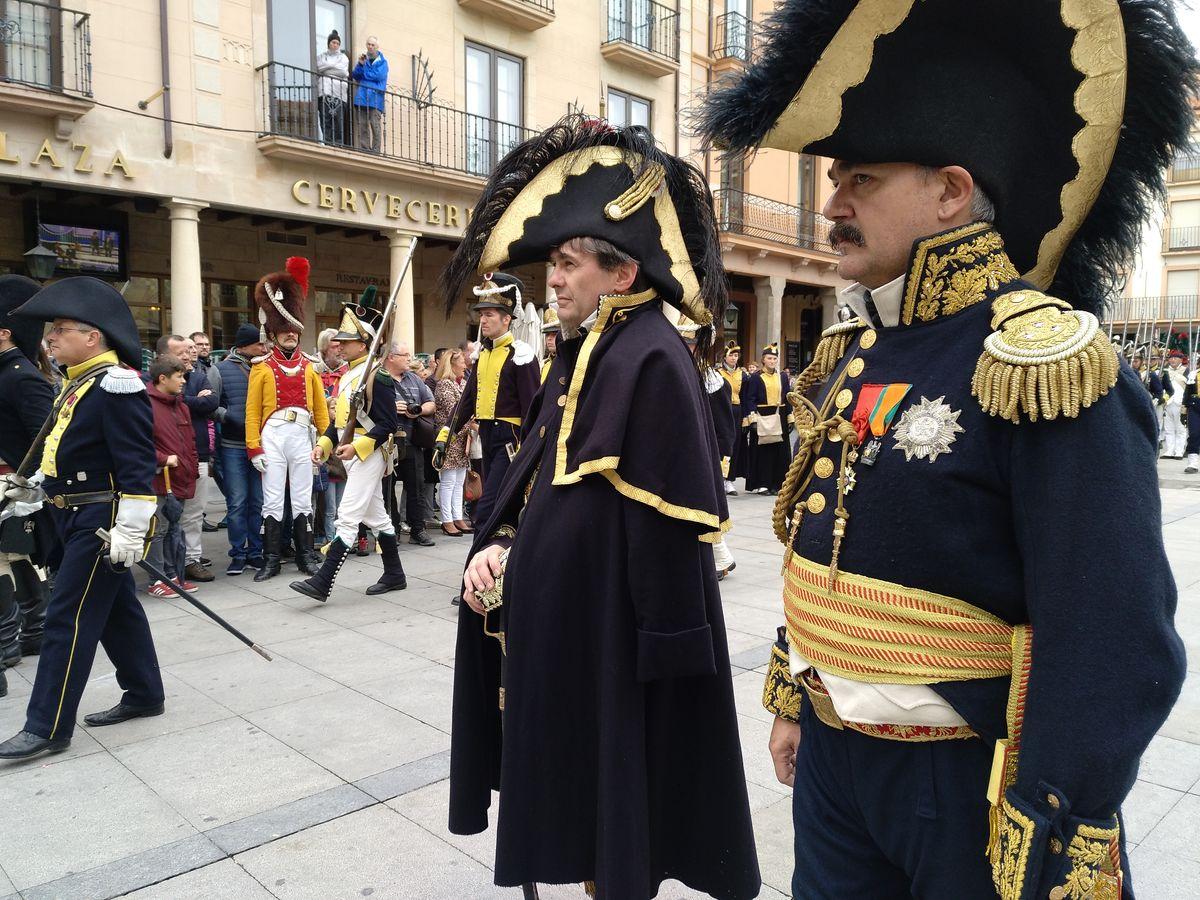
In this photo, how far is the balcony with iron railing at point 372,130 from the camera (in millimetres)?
13914

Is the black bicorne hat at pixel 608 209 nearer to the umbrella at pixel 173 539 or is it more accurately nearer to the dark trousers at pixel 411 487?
the umbrella at pixel 173 539

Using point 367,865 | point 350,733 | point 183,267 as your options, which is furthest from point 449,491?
point 367,865

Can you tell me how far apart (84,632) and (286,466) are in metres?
3.71

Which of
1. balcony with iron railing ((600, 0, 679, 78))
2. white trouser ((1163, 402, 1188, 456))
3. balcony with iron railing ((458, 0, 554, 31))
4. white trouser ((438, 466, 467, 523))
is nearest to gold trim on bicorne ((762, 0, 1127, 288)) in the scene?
white trouser ((438, 466, 467, 523))

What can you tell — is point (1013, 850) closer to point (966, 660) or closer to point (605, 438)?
point (966, 660)

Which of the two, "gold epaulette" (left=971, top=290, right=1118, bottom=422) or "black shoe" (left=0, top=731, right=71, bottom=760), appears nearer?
"gold epaulette" (left=971, top=290, right=1118, bottom=422)

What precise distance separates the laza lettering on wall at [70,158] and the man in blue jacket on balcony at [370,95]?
147 inches

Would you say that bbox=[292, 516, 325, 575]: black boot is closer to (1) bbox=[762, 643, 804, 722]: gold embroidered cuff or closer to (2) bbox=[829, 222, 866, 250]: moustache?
(1) bbox=[762, 643, 804, 722]: gold embroidered cuff

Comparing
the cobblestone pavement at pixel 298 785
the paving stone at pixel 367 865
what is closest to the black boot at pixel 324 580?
the cobblestone pavement at pixel 298 785

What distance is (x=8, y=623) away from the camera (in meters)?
5.06

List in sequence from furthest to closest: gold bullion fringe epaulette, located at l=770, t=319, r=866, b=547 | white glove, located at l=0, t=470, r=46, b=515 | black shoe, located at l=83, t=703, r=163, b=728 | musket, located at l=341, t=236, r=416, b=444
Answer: musket, located at l=341, t=236, r=416, b=444, white glove, located at l=0, t=470, r=46, b=515, black shoe, located at l=83, t=703, r=163, b=728, gold bullion fringe epaulette, located at l=770, t=319, r=866, b=547

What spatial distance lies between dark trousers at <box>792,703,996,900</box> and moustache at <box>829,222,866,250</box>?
3.01 ft

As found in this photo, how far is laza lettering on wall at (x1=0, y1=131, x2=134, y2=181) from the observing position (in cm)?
1157

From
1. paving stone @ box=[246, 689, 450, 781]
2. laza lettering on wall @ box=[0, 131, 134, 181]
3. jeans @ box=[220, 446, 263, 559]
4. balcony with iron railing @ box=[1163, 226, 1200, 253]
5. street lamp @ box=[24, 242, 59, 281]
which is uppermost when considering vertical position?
balcony with iron railing @ box=[1163, 226, 1200, 253]
